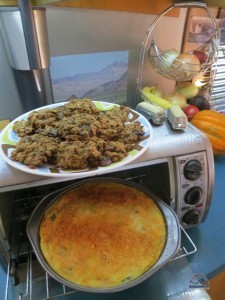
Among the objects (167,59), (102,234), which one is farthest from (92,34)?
(102,234)

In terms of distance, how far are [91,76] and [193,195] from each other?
1.78 feet

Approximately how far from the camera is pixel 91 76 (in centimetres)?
83

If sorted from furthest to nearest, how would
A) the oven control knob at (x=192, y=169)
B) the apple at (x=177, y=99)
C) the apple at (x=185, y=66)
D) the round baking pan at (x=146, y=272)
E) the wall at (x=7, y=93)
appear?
the apple at (x=177, y=99) → the apple at (x=185, y=66) → the wall at (x=7, y=93) → the oven control knob at (x=192, y=169) → the round baking pan at (x=146, y=272)

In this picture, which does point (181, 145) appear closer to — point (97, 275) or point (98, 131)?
point (98, 131)

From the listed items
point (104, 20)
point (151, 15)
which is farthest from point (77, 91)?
point (151, 15)

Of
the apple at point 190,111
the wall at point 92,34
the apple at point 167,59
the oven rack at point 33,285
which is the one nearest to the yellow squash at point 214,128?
the apple at point 190,111

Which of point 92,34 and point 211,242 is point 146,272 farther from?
point 92,34

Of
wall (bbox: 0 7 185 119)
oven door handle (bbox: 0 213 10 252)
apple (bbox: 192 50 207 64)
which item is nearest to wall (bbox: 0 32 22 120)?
wall (bbox: 0 7 185 119)

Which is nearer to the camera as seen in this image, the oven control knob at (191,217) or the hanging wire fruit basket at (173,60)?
the oven control knob at (191,217)

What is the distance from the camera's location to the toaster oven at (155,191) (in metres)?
0.45

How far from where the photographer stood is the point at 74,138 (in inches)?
18.2

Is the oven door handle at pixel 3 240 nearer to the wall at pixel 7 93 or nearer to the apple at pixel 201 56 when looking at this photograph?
the wall at pixel 7 93

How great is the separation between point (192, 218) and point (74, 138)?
36 centimetres

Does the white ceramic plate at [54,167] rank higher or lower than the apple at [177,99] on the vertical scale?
higher
